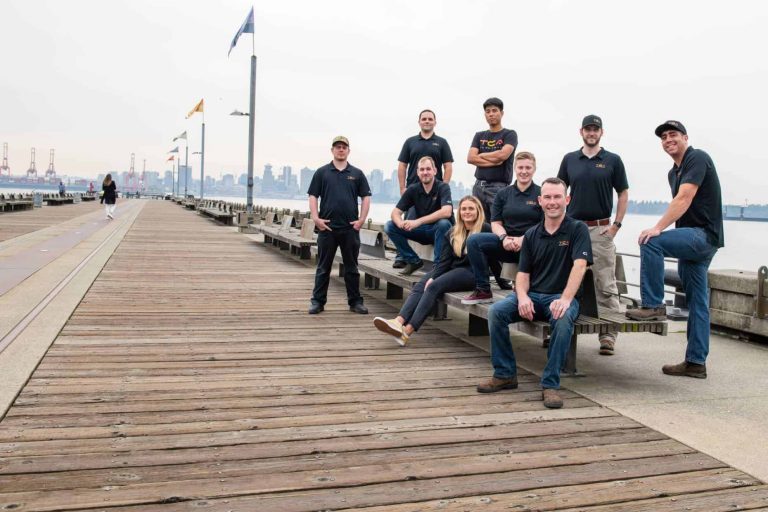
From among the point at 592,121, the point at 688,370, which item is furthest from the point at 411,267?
Result: the point at 688,370

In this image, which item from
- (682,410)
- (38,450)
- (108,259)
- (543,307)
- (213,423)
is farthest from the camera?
(108,259)

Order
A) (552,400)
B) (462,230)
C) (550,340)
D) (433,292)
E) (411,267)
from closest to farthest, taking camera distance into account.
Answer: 1. (552,400)
2. (550,340)
3. (433,292)
4. (462,230)
5. (411,267)

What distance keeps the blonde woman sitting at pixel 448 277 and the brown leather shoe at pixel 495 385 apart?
4.77 feet

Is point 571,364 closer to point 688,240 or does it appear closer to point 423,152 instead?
point 688,240

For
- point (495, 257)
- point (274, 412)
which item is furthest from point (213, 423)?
point (495, 257)

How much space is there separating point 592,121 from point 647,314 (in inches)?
76.2

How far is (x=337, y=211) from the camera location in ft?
26.5

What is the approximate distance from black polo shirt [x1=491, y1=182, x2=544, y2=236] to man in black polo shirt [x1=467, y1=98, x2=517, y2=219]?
0.94 metres

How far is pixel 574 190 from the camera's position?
639 centimetres

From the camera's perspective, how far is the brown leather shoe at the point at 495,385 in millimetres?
4996

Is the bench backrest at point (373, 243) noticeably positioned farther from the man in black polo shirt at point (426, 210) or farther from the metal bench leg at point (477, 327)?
the metal bench leg at point (477, 327)

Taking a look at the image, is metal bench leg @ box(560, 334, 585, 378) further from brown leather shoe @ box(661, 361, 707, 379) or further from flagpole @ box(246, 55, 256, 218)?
flagpole @ box(246, 55, 256, 218)

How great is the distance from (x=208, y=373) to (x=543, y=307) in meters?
2.60

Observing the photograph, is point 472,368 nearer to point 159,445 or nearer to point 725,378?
point 725,378
